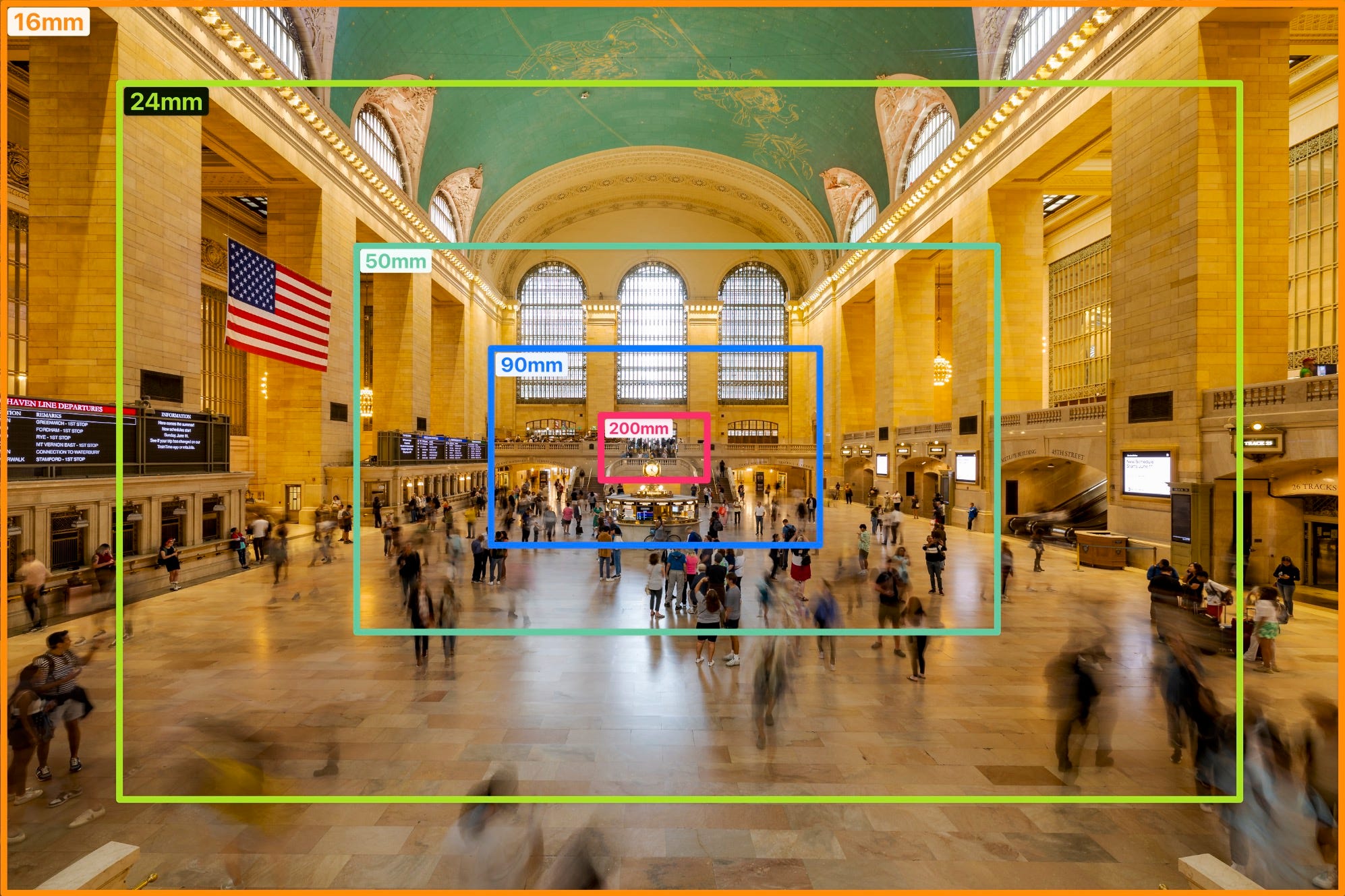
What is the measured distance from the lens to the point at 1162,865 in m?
4.31

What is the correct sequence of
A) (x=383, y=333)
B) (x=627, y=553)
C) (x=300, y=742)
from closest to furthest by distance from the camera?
1. (x=300, y=742)
2. (x=627, y=553)
3. (x=383, y=333)

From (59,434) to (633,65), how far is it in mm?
24855

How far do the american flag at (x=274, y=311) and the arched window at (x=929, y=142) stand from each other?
2109cm

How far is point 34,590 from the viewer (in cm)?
911

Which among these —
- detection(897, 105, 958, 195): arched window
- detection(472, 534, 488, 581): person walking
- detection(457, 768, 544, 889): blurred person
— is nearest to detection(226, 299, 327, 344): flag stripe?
detection(472, 534, 488, 581): person walking

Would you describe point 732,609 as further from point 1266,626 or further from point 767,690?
point 1266,626

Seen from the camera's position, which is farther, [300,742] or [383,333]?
[383,333]

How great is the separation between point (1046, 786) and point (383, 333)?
2874 centimetres

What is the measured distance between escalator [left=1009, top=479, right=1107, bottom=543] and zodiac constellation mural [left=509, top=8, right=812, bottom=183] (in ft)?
57.1

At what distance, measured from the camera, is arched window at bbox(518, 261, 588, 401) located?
48.4 meters

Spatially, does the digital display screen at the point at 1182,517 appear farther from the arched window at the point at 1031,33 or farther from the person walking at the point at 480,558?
the person walking at the point at 480,558

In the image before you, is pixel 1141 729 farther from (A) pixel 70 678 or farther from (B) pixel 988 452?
(B) pixel 988 452

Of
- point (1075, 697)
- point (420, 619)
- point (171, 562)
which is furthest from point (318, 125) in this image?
point (1075, 697)

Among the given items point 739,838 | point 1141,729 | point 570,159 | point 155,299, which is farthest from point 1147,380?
point 570,159
